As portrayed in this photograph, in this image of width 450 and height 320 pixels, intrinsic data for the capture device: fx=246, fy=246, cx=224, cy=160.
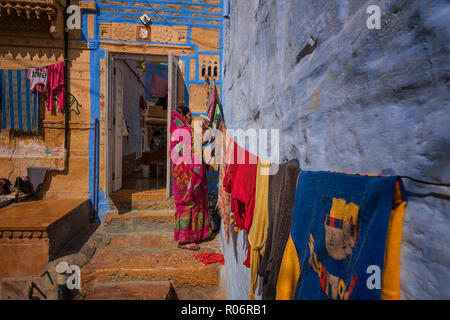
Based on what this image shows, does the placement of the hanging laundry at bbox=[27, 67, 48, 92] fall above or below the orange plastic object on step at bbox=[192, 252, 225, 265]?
above

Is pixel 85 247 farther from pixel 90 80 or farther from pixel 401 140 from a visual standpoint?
pixel 401 140

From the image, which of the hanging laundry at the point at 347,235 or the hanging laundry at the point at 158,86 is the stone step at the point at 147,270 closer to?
the hanging laundry at the point at 347,235

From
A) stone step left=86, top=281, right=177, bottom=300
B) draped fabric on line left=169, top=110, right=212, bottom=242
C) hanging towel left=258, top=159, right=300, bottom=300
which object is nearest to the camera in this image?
hanging towel left=258, top=159, right=300, bottom=300

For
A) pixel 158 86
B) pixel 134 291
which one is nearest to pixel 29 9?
pixel 158 86

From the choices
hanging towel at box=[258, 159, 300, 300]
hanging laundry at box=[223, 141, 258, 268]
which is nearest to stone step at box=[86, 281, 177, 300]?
hanging laundry at box=[223, 141, 258, 268]

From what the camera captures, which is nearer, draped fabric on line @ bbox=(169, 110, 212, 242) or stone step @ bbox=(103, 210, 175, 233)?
draped fabric on line @ bbox=(169, 110, 212, 242)

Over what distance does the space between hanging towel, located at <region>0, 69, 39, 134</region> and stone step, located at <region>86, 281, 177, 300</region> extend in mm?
3424

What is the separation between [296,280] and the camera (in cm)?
84

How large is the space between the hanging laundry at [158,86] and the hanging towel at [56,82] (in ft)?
11.7

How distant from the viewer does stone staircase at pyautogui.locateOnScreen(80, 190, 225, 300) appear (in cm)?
277

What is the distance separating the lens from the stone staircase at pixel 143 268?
2.77 meters

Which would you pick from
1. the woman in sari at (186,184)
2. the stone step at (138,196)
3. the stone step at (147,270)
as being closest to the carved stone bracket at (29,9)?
the woman in sari at (186,184)

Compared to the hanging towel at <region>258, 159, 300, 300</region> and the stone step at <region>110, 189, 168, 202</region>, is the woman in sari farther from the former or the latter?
the hanging towel at <region>258, 159, 300, 300</region>
